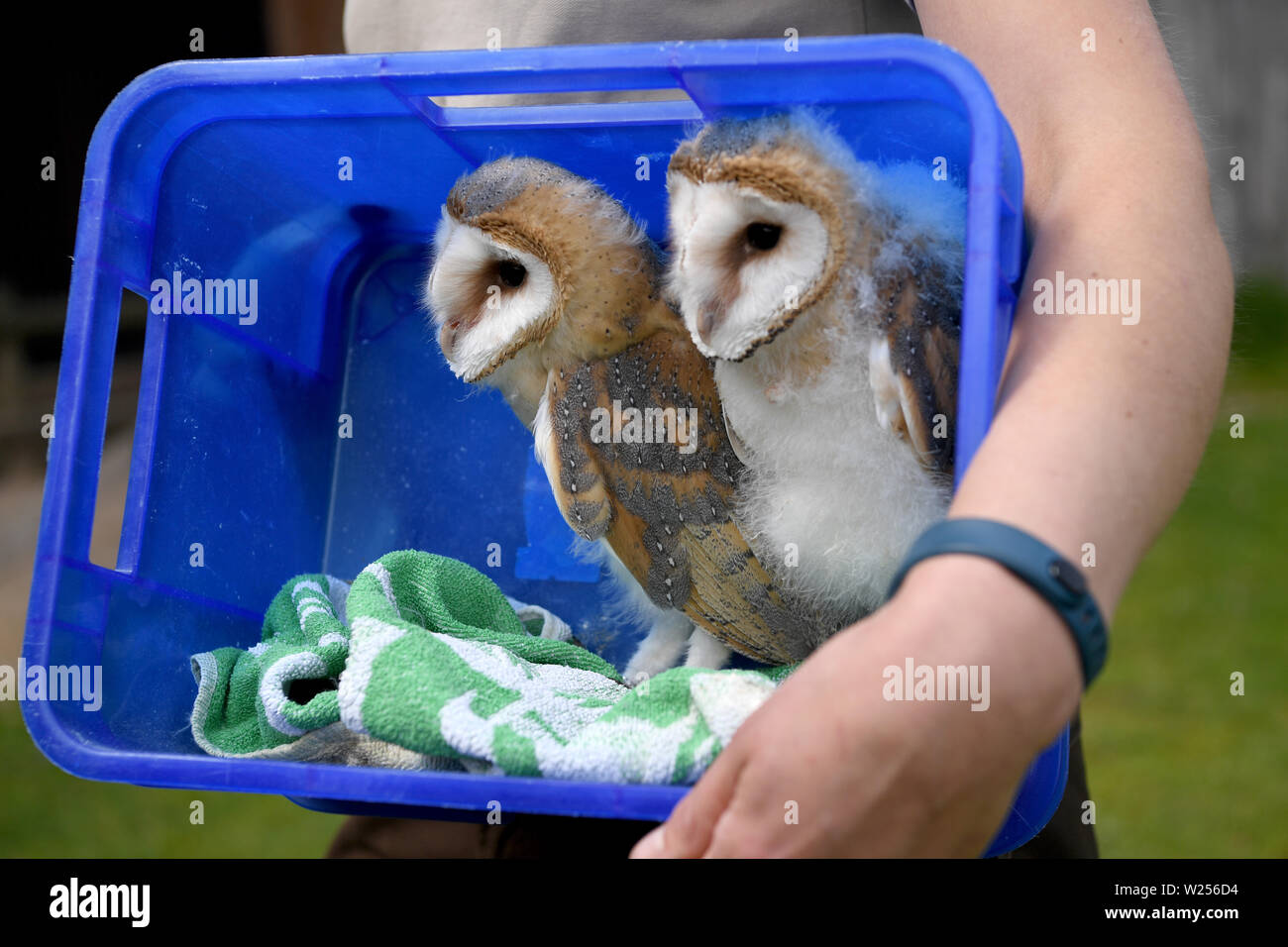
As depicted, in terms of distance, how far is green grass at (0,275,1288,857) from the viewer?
2.44 metres

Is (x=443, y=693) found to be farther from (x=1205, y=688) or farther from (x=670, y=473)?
(x=1205, y=688)

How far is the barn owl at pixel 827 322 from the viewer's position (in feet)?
2.60

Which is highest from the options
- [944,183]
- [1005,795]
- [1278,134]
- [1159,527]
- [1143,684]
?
[1278,134]

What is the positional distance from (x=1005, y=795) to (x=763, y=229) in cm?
42

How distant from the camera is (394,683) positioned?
81 centimetres

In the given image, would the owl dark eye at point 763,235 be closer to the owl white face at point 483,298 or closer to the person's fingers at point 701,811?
the owl white face at point 483,298

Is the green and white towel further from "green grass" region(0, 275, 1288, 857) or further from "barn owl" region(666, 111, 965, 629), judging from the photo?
"green grass" region(0, 275, 1288, 857)

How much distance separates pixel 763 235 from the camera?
81 cm

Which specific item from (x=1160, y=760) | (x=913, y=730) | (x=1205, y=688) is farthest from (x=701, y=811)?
(x=1205, y=688)

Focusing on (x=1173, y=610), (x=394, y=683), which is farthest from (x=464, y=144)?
(x=1173, y=610)

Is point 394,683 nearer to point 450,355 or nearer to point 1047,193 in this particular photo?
point 450,355

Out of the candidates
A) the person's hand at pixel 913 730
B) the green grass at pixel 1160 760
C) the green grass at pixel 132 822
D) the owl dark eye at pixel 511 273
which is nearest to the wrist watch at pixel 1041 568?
the person's hand at pixel 913 730

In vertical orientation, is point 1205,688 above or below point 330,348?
below

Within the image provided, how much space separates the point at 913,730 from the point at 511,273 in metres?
0.57
